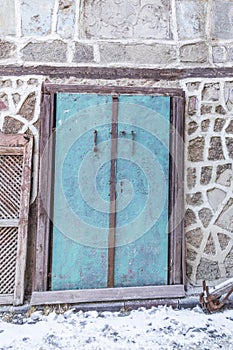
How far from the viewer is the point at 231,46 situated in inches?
134

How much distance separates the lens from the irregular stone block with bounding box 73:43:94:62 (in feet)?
10.8

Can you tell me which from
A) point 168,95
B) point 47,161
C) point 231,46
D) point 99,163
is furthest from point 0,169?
point 231,46

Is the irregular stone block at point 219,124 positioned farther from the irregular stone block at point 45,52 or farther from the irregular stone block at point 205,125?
the irregular stone block at point 45,52

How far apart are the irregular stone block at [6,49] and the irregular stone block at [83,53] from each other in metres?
0.57

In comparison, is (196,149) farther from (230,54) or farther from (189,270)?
(189,270)

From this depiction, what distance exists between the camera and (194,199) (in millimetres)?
3258

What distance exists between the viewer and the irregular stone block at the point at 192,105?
332cm

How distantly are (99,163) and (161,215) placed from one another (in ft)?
2.37

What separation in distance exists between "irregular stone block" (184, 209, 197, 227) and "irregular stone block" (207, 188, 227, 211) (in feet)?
0.66

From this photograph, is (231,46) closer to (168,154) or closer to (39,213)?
(168,154)

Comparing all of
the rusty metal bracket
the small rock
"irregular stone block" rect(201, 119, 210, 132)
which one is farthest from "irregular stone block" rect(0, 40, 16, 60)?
the small rock

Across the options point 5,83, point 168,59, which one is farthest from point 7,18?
point 168,59

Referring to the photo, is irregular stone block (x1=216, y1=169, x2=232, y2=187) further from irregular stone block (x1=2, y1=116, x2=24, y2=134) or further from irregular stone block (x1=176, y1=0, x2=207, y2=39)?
irregular stone block (x1=2, y1=116, x2=24, y2=134)

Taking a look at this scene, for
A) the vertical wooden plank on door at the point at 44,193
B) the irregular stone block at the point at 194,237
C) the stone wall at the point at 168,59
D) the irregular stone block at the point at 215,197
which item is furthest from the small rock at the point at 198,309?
the vertical wooden plank on door at the point at 44,193
